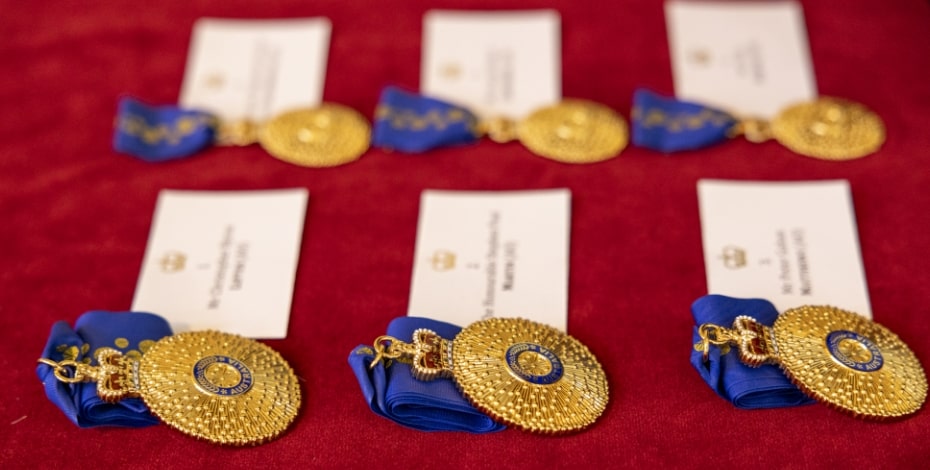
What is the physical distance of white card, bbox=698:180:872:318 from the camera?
1101mm

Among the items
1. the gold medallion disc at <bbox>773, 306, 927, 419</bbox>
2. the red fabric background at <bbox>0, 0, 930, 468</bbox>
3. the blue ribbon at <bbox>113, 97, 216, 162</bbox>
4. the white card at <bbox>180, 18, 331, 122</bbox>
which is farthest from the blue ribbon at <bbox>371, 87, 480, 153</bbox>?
the gold medallion disc at <bbox>773, 306, 927, 419</bbox>

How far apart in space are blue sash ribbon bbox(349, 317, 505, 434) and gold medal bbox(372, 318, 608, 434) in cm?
1

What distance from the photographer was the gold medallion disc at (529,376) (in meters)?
0.97

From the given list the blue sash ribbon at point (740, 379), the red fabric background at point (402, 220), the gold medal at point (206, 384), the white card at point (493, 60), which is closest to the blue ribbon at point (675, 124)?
the red fabric background at point (402, 220)

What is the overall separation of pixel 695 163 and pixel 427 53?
0.44 metres

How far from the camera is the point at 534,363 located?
1004mm

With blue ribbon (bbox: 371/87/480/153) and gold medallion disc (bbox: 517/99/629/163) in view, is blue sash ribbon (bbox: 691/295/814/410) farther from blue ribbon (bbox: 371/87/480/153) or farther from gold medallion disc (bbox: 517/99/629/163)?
blue ribbon (bbox: 371/87/480/153)

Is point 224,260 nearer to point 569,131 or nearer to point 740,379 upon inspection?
point 569,131

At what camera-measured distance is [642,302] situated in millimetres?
1109

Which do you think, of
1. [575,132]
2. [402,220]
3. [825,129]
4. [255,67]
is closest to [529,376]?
[402,220]

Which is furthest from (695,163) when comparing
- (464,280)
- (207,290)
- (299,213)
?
(207,290)

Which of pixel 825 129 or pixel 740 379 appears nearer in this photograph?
pixel 740 379

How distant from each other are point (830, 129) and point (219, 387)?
2.77 feet

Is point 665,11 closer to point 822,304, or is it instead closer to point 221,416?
point 822,304
